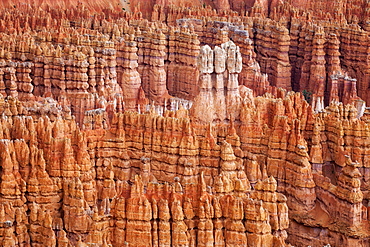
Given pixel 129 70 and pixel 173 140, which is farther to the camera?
pixel 129 70

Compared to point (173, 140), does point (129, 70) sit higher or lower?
higher

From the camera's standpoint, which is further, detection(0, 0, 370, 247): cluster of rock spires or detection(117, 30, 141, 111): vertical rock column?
detection(117, 30, 141, 111): vertical rock column

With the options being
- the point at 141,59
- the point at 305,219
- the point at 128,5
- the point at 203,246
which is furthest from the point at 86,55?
the point at 128,5

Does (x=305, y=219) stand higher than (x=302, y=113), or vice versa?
(x=302, y=113)

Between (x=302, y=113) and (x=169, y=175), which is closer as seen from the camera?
(x=169, y=175)

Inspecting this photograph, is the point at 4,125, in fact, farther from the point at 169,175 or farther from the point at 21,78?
the point at 21,78

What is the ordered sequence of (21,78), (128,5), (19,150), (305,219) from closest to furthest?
1. (19,150)
2. (305,219)
3. (21,78)
4. (128,5)

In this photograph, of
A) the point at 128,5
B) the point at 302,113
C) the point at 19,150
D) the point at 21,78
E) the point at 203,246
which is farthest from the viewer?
the point at 128,5

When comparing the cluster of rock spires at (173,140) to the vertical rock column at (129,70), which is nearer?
the cluster of rock spires at (173,140)
